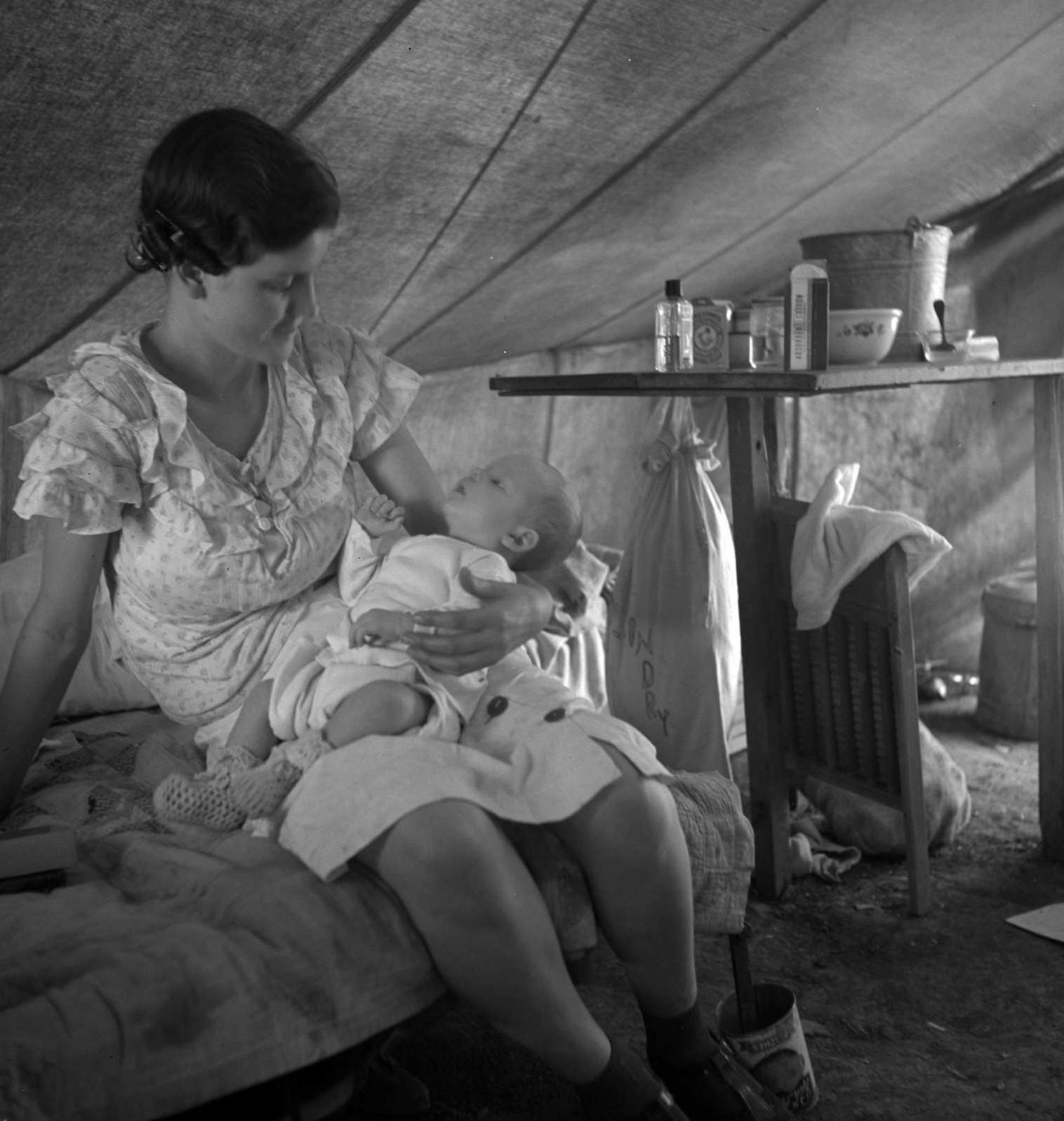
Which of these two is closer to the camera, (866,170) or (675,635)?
(675,635)

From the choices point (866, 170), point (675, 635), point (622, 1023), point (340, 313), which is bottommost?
point (622, 1023)

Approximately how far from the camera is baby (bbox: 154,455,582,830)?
68.4 inches

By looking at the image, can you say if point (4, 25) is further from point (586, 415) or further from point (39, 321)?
point (586, 415)

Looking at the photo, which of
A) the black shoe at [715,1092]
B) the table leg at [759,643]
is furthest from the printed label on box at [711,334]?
the black shoe at [715,1092]

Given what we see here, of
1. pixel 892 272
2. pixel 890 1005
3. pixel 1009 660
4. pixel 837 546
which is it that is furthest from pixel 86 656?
pixel 1009 660

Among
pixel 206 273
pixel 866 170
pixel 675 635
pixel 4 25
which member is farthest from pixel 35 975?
pixel 866 170

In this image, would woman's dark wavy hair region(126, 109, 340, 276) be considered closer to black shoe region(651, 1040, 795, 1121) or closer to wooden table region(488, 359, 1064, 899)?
wooden table region(488, 359, 1064, 899)

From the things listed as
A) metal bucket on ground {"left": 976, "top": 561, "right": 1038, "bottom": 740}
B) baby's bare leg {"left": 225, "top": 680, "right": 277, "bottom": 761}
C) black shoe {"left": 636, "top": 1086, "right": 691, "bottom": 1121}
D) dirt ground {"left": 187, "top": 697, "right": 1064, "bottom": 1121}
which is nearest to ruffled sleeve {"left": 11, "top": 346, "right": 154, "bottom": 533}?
baby's bare leg {"left": 225, "top": 680, "right": 277, "bottom": 761}

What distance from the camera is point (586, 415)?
4336 millimetres

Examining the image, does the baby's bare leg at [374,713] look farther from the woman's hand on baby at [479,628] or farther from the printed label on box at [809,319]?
the printed label on box at [809,319]

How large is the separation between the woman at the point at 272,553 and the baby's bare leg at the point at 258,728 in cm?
16

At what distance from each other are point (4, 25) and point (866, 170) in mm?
2532

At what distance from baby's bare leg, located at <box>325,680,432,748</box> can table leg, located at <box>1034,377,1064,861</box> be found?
6.15ft

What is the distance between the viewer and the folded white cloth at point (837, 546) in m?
2.58
